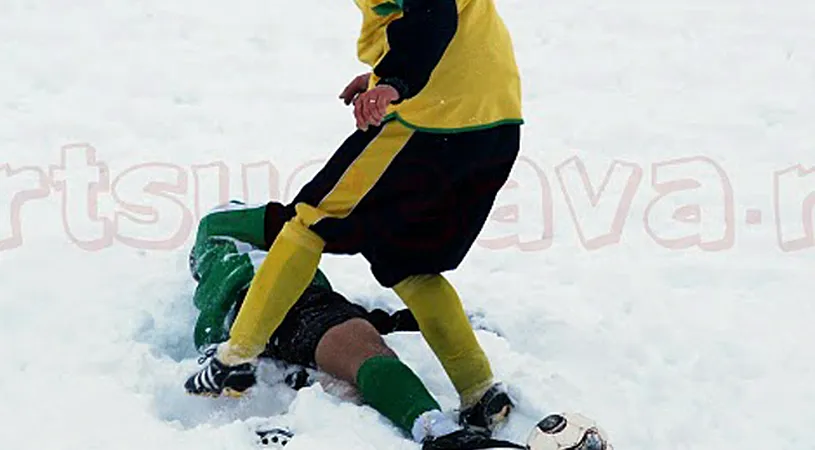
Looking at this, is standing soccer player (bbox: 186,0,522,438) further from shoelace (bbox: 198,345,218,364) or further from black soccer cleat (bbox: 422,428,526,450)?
black soccer cleat (bbox: 422,428,526,450)

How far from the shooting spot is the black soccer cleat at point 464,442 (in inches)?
91.0

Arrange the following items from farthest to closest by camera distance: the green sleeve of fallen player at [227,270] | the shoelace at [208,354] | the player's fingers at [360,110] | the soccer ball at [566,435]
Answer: the green sleeve of fallen player at [227,270], the shoelace at [208,354], the player's fingers at [360,110], the soccer ball at [566,435]

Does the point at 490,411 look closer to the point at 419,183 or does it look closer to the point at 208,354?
the point at 419,183

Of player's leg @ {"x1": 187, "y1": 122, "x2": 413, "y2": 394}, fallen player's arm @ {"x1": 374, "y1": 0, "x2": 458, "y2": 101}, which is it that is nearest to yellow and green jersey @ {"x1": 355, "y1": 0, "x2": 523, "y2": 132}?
fallen player's arm @ {"x1": 374, "y1": 0, "x2": 458, "y2": 101}

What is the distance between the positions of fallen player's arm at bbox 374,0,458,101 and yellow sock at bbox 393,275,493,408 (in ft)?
1.56

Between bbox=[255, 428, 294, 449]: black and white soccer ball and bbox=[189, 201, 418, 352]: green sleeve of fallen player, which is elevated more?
bbox=[189, 201, 418, 352]: green sleeve of fallen player

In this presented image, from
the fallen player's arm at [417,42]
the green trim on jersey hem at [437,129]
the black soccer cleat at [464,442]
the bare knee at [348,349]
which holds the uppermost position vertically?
the fallen player's arm at [417,42]

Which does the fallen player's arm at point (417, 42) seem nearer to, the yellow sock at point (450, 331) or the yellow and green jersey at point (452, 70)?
the yellow and green jersey at point (452, 70)

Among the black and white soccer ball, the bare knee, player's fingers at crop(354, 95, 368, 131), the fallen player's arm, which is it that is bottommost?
the black and white soccer ball

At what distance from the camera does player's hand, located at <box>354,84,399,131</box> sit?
7.84 ft

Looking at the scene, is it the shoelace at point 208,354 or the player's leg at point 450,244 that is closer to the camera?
the player's leg at point 450,244

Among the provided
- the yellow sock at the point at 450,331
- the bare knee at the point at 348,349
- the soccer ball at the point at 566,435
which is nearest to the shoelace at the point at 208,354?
the bare knee at the point at 348,349

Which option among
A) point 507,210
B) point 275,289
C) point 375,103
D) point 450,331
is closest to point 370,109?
point 375,103

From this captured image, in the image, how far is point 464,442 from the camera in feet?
7.64
